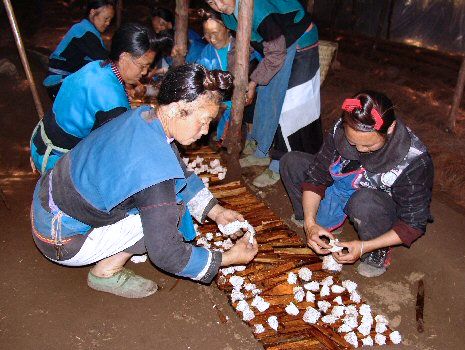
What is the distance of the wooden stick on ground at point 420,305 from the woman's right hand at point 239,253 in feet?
3.64

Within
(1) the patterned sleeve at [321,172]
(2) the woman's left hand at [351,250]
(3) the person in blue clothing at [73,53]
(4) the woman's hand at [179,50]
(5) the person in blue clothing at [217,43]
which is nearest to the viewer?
(2) the woman's left hand at [351,250]

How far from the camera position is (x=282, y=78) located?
128 inches

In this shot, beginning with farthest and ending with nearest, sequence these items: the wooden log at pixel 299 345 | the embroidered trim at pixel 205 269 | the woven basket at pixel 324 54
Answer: the woven basket at pixel 324 54, the wooden log at pixel 299 345, the embroidered trim at pixel 205 269

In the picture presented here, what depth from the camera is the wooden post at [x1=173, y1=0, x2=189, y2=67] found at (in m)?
3.60

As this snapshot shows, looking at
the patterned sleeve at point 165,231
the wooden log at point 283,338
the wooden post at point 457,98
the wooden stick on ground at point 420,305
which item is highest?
the patterned sleeve at point 165,231

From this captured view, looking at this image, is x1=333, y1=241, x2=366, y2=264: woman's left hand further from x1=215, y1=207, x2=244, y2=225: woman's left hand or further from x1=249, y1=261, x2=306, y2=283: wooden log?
x1=215, y1=207, x2=244, y2=225: woman's left hand

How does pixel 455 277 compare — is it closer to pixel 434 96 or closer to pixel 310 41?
pixel 310 41

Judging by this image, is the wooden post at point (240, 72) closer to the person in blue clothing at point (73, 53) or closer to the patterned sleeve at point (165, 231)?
the person in blue clothing at point (73, 53)

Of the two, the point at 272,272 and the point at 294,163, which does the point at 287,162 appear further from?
the point at 272,272

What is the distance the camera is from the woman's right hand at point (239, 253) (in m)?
1.99

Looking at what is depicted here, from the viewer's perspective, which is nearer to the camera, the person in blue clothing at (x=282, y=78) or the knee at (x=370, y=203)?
the knee at (x=370, y=203)

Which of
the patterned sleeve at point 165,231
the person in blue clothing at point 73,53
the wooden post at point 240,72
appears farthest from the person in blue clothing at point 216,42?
the patterned sleeve at point 165,231

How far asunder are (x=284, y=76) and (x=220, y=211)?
4.76 feet

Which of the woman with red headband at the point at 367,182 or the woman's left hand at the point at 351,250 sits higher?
the woman with red headband at the point at 367,182
